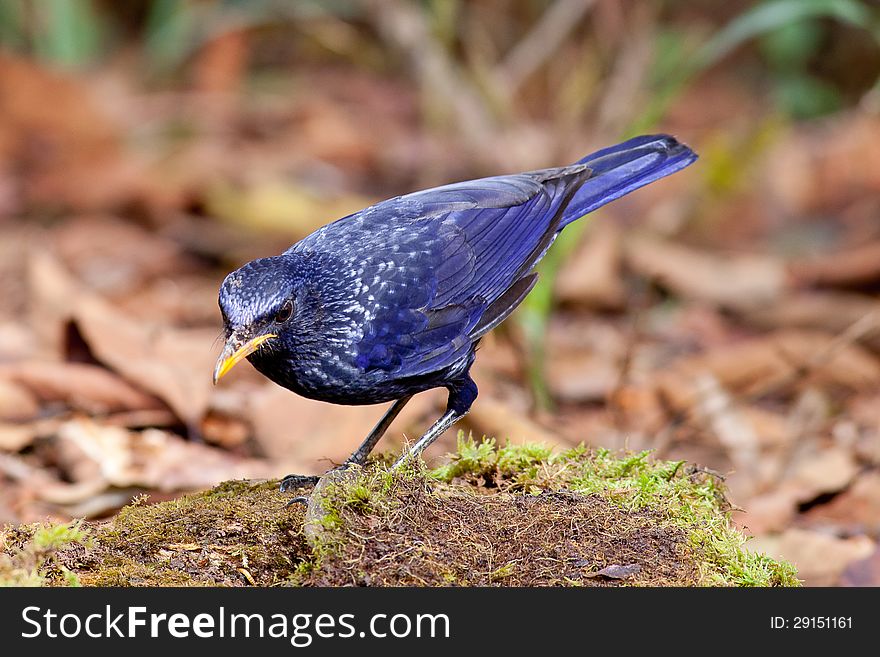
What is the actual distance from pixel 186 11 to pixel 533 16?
4280 mm

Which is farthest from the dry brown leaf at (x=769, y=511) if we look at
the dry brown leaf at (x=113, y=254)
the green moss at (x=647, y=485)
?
the dry brown leaf at (x=113, y=254)

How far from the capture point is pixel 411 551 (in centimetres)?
327

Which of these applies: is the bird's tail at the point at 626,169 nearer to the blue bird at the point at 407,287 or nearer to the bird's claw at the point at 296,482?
the blue bird at the point at 407,287

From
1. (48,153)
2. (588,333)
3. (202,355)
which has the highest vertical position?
(48,153)

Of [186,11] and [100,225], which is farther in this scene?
[186,11]

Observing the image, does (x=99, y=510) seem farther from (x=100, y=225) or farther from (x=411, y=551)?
(x=100, y=225)

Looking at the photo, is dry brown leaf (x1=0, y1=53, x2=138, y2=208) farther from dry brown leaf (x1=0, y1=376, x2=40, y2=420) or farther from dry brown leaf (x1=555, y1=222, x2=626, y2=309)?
dry brown leaf (x1=0, y1=376, x2=40, y2=420)

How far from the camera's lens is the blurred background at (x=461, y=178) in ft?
18.4

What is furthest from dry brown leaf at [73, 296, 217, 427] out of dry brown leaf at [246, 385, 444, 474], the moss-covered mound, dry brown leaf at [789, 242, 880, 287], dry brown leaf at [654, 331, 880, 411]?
dry brown leaf at [789, 242, 880, 287]

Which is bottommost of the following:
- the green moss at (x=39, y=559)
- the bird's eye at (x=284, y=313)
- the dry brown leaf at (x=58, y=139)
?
the green moss at (x=39, y=559)

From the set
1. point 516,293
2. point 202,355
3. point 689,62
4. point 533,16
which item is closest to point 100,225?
point 202,355

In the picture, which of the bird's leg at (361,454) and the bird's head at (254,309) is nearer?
the bird's head at (254,309)

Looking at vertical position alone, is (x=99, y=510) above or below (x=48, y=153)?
below

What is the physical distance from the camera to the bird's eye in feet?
12.8
